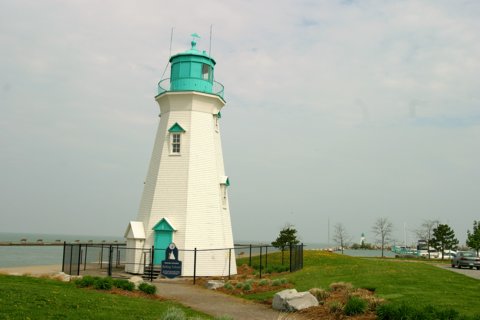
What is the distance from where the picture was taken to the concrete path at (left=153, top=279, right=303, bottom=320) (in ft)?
44.2

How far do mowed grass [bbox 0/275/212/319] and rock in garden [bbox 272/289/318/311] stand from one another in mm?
2822

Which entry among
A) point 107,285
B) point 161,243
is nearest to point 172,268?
point 161,243

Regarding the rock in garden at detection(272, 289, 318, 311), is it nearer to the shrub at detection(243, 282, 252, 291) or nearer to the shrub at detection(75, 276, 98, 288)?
the shrub at detection(243, 282, 252, 291)

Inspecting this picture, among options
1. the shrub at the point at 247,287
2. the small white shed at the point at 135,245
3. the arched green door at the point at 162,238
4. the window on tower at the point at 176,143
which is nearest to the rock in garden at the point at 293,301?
the shrub at the point at 247,287

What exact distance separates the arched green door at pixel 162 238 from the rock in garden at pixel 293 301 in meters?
10.4

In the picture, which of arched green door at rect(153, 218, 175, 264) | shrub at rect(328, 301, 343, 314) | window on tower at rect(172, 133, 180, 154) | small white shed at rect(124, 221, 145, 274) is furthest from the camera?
window on tower at rect(172, 133, 180, 154)

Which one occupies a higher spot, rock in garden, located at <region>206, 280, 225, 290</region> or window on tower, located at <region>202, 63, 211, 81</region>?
window on tower, located at <region>202, 63, 211, 81</region>

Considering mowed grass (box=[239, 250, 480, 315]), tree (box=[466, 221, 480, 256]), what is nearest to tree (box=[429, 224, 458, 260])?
tree (box=[466, 221, 480, 256])

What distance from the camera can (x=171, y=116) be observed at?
26.2m

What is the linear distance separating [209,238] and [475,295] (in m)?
13.1

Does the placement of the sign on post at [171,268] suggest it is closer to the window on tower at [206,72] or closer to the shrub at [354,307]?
the window on tower at [206,72]

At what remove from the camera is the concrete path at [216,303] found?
13.5 metres

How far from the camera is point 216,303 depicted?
15.6 m

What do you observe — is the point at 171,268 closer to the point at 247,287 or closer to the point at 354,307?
the point at 247,287
